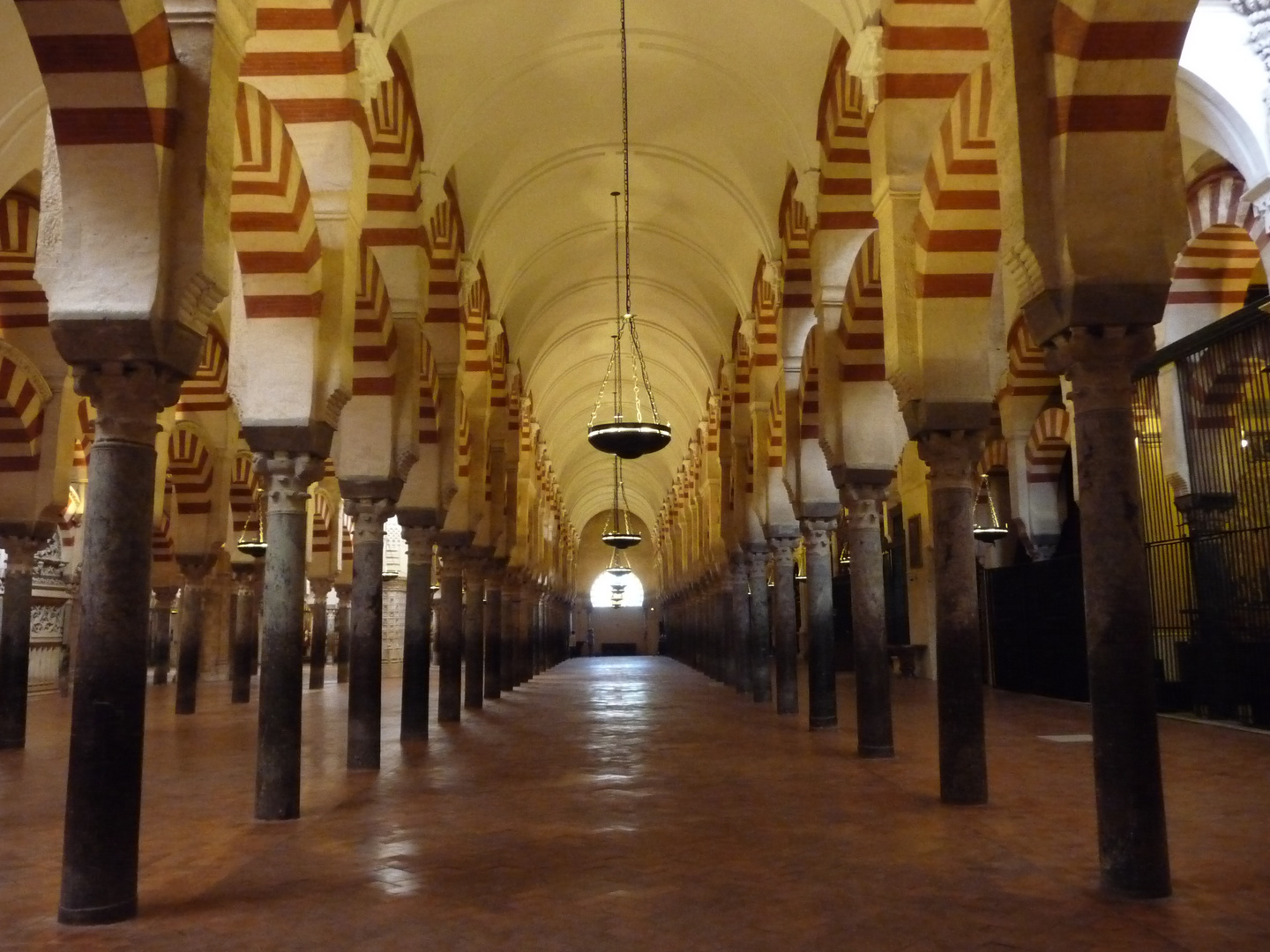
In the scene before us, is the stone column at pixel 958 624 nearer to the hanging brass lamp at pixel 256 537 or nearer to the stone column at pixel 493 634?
the stone column at pixel 493 634

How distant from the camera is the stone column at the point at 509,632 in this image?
1539cm

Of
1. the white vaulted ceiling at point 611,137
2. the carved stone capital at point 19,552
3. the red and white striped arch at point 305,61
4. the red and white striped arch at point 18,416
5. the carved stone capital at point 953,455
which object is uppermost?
the white vaulted ceiling at point 611,137

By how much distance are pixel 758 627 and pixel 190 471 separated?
6806 mm

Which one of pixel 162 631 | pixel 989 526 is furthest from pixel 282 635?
pixel 162 631

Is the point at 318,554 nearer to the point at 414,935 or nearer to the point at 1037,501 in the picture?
the point at 1037,501

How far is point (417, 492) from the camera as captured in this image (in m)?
8.59

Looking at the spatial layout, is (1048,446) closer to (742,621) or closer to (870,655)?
(742,621)

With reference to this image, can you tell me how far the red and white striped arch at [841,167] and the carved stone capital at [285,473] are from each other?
4.28 m

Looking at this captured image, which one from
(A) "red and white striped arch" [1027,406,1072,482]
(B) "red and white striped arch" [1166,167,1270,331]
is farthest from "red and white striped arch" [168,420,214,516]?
(B) "red and white striped arch" [1166,167,1270,331]

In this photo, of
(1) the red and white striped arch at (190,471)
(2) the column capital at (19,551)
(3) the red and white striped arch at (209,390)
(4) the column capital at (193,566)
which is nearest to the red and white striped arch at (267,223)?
(2) the column capital at (19,551)

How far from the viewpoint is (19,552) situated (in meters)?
8.38

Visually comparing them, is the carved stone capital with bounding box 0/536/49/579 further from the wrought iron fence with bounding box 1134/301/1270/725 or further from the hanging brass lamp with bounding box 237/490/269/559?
the wrought iron fence with bounding box 1134/301/1270/725

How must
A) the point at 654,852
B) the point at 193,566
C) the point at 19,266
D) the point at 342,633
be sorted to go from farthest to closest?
1. the point at 342,633
2. the point at 193,566
3. the point at 19,266
4. the point at 654,852

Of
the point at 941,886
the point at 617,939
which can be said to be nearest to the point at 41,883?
the point at 617,939
